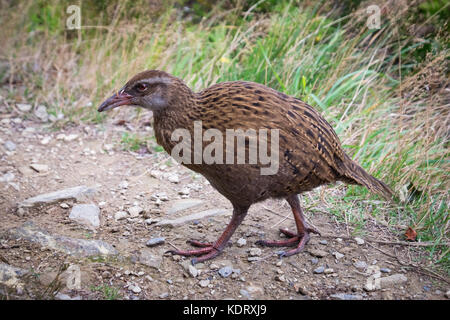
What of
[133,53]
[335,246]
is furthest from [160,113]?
[133,53]

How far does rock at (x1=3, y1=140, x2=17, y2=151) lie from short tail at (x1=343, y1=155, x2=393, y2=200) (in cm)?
290

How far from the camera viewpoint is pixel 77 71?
5160 millimetres

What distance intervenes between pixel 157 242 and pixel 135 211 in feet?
1.63

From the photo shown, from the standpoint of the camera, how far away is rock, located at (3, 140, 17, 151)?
416 centimetres

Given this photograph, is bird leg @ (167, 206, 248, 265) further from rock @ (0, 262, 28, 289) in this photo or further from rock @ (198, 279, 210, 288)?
rock @ (0, 262, 28, 289)

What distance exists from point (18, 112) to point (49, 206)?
5.51 feet

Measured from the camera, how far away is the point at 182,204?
358 centimetres

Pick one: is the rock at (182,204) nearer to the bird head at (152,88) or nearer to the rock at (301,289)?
the bird head at (152,88)

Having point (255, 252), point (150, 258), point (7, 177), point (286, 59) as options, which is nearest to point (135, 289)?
point (150, 258)

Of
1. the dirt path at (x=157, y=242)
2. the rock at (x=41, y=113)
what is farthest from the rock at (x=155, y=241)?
the rock at (x=41, y=113)

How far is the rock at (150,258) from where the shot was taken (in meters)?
2.88

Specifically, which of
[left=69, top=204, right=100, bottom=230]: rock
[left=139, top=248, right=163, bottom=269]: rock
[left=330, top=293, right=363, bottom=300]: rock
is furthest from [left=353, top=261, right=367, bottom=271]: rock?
[left=69, top=204, right=100, bottom=230]: rock

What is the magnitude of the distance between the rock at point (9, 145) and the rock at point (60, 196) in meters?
0.88

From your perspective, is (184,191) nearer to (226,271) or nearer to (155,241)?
(155,241)
